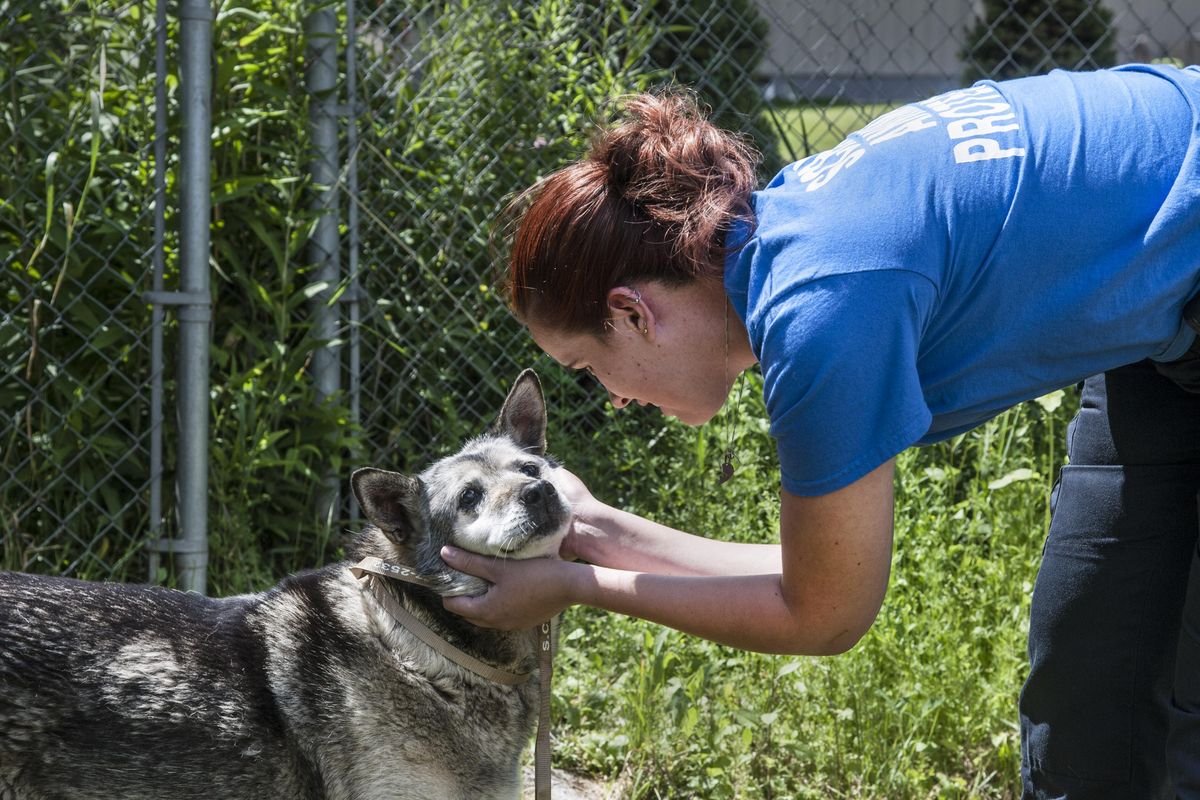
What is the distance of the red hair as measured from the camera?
2045 millimetres

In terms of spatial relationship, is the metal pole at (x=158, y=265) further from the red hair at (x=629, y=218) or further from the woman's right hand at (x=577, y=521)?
the red hair at (x=629, y=218)

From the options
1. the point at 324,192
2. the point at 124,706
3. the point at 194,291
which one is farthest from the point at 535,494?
the point at 324,192

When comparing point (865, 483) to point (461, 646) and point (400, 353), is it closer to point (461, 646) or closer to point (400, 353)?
point (461, 646)

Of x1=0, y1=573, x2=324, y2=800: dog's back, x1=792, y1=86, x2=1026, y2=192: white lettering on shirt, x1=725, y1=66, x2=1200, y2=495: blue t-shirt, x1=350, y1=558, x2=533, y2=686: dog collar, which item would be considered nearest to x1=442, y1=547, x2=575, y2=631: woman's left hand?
x1=350, y1=558, x2=533, y2=686: dog collar

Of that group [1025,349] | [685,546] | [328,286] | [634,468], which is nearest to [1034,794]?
[685,546]

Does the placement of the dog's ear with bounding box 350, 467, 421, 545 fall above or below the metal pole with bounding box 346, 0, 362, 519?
below

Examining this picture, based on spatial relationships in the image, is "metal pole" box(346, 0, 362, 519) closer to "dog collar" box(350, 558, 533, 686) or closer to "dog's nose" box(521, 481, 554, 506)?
"dog collar" box(350, 558, 533, 686)

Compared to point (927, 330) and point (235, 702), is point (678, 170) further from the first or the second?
point (235, 702)

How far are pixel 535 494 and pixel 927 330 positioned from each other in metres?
1.04

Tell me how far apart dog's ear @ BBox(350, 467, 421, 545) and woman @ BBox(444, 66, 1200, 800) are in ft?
1.22

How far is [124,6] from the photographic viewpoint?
419cm

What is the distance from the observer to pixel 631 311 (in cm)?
209

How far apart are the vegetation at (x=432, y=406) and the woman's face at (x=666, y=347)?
147cm

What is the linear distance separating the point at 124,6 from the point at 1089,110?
3.58m
